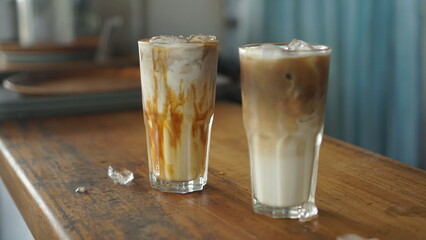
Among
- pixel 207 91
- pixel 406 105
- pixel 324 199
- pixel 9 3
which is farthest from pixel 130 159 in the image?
pixel 9 3

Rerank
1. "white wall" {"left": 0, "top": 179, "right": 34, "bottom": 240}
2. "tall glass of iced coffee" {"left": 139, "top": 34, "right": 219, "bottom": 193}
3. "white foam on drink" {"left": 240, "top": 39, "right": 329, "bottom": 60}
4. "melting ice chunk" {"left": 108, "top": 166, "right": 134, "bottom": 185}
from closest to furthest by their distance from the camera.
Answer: "white foam on drink" {"left": 240, "top": 39, "right": 329, "bottom": 60} → "tall glass of iced coffee" {"left": 139, "top": 34, "right": 219, "bottom": 193} → "melting ice chunk" {"left": 108, "top": 166, "right": 134, "bottom": 185} → "white wall" {"left": 0, "top": 179, "right": 34, "bottom": 240}

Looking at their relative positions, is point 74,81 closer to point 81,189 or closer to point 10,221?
point 10,221

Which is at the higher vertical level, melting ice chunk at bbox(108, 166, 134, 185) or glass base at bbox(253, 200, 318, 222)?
glass base at bbox(253, 200, 318, 222)

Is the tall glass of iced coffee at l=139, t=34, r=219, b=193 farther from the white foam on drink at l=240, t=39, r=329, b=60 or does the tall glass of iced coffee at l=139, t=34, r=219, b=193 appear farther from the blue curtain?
the blue curtain

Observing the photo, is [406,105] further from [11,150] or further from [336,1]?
[11,150]

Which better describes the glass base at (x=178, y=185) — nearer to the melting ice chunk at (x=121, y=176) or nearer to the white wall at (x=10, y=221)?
the melting ice chunk at (x=121, y=176)

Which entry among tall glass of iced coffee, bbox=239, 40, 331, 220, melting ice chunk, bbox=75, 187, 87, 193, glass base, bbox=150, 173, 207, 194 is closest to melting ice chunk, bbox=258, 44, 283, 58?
tall glass of iced coffee, bbox=239, 40, 331, 220

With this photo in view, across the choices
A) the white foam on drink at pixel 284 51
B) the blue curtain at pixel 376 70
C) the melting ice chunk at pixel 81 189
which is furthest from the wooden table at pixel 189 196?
the blue curtain at pixel 376 70

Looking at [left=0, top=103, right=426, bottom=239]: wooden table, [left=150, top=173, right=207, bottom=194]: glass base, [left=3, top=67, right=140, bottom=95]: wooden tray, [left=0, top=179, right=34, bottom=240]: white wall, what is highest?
[left=3, top=67, right=140, bottom=95]: wooden tray
